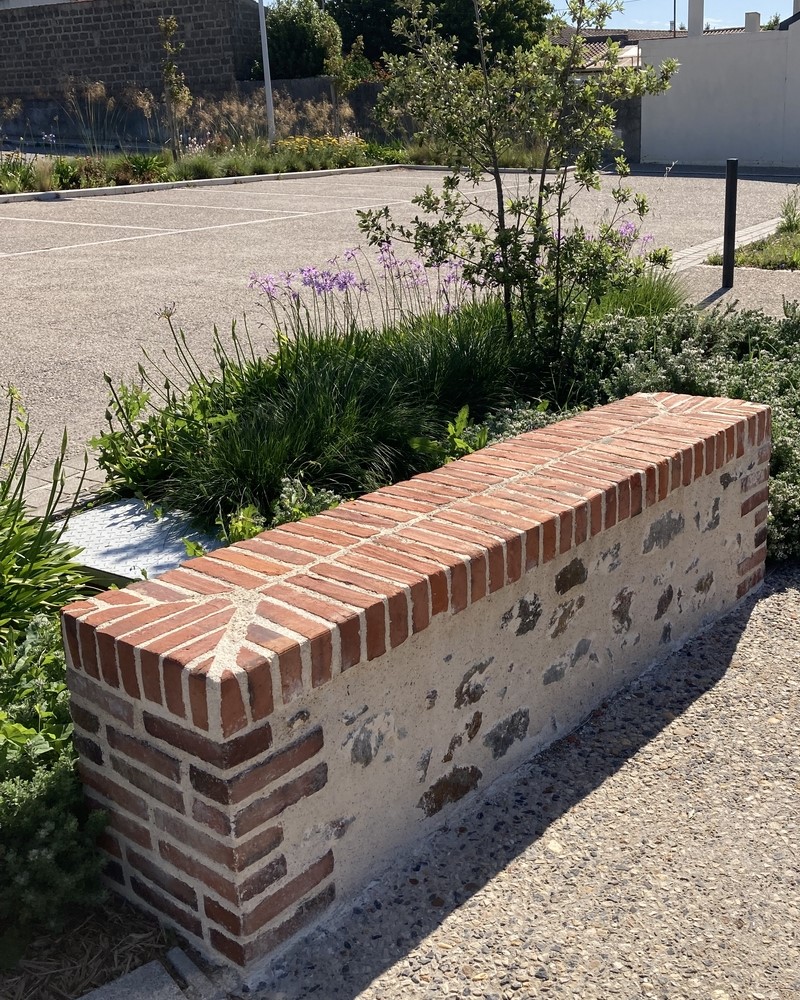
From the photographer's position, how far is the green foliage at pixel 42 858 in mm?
2488

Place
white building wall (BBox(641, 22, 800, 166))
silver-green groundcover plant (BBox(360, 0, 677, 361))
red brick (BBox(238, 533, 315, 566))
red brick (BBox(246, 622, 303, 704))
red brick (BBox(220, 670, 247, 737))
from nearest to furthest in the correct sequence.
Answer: red brick (BBox(220, 670, 247, 737)), red brick (BBox(246, 622, 303, 704)), red brick (BBox(238, 533, 315, 566)), silver-green groundcover plant (BBox(360, 0, 677, 361)), white building wall (BBox(641, 22, 800, 166))

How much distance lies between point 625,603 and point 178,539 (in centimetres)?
180

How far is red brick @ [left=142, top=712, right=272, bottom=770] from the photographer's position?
2.33 meters

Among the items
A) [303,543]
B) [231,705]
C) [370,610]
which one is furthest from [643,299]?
[231,705]

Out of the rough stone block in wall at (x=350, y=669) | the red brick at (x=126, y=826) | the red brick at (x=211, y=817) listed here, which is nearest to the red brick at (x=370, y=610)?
the rough stone block in wall at (x=350, y=669)

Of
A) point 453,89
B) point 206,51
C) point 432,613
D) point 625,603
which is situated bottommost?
point 625,603

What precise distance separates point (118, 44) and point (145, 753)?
3804 cm

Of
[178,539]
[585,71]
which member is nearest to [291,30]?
[585,71]

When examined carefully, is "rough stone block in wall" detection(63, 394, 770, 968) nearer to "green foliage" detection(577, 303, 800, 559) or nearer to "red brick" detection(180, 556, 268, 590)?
"red brick" detection(180, 556, 268, 590)

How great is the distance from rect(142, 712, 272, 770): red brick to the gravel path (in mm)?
545

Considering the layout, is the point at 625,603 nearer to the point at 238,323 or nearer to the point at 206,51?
the point at 238,323

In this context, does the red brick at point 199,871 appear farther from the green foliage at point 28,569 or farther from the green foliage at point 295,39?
the green foliage at point 295,39

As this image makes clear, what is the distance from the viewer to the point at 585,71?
19.8 feet

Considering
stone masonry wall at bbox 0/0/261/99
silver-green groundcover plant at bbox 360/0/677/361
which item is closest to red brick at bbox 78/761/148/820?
silver-green groundcover plant at bbox 360/0/677/361
